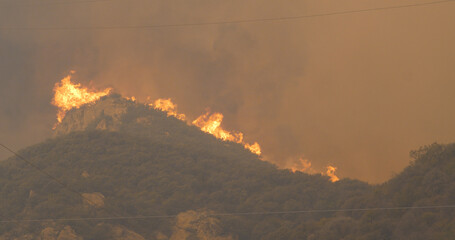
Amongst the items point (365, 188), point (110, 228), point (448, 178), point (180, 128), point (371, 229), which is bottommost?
point (371, 229)

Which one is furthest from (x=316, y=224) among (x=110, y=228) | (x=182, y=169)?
(x=182, y=169)

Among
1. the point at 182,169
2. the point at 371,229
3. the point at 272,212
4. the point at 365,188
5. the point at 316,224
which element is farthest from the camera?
the point at 182,169

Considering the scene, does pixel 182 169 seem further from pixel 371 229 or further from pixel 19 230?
pixel 371 229

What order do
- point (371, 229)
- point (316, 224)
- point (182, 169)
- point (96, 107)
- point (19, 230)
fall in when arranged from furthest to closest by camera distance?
point (96, 107), point (182, 169), point (19, 230), point (316, 224), point (371, 229)

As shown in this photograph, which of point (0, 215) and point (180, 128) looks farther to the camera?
point (180, 128)

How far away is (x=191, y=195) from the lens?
5069 inches

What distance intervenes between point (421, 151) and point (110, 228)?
54.9m

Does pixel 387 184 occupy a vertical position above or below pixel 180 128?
below

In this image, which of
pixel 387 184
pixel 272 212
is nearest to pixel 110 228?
pixel 272 212

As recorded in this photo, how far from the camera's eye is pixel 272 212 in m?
115

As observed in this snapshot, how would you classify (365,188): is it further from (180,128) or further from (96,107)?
(96,107)

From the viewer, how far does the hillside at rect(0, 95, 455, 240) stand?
77.6m

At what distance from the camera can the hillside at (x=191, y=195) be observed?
77.6 m

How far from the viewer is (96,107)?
631 ft
